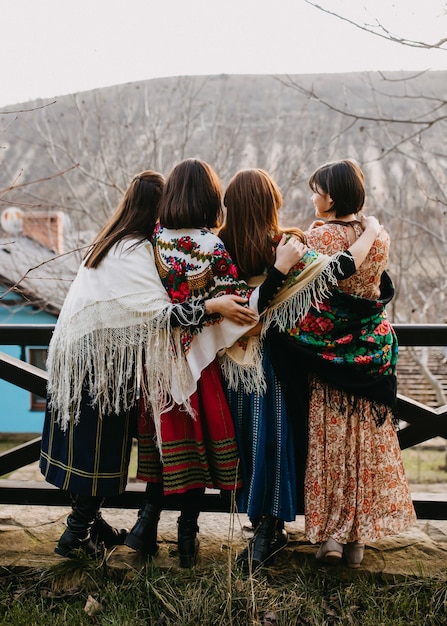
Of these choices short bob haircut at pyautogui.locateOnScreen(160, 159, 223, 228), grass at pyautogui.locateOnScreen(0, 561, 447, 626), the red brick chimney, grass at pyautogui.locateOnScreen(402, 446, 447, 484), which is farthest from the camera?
grass at pyautogui.locateOnScreen(402, 446, 447, 484)

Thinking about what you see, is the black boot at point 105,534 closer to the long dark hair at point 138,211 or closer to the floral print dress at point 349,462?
the floral print dress at point 349,462

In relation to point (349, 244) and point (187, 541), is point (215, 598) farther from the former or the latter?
point (349, 244)

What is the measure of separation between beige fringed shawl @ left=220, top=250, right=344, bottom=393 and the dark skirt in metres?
0.52

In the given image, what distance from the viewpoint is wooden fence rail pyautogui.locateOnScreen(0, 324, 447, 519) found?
2.80m

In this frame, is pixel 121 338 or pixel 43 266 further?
pixel 43 266

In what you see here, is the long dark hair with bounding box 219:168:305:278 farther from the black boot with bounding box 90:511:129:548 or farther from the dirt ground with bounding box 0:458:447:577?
the black boot with bounding box 90:511:129:548

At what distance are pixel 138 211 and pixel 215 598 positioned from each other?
1622mm

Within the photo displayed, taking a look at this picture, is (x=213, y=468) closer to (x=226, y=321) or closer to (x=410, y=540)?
(x=226, y=321)

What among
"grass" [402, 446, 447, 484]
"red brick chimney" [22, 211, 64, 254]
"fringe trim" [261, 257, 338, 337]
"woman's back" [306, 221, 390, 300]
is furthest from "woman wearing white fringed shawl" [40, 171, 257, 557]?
"grass" [402, 446, 447, 484]

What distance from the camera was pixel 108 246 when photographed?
2.51 meters

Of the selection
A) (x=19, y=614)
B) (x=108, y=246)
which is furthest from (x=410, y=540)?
(x=108, y=246)

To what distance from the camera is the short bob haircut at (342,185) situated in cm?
252

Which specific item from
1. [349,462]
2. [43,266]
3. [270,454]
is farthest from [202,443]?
[43,266]

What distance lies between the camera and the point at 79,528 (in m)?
2.66
